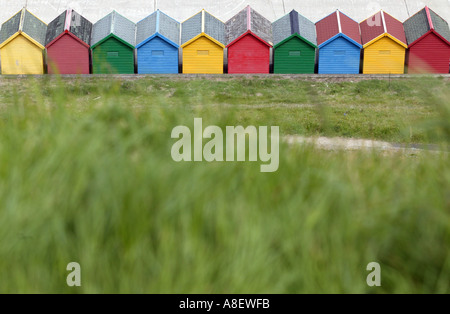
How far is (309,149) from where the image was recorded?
120 inches

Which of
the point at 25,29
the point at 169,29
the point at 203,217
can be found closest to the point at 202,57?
the point at 169,29

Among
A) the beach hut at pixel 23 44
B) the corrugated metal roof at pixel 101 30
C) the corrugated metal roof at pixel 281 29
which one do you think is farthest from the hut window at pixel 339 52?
the beach hut at pixel 23 44

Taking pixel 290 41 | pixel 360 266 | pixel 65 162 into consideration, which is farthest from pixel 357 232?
pixel 290 41

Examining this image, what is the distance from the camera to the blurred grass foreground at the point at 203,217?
2164 mm

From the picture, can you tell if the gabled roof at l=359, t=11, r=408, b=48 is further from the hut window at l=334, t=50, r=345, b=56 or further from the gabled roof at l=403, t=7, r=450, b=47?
the hut window at l=334, t=50, r=345, b=56

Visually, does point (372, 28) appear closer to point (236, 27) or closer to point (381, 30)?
point (381, 30)

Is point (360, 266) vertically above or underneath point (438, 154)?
underneath

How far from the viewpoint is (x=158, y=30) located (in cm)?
1152

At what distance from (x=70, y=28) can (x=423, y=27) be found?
6385 mm

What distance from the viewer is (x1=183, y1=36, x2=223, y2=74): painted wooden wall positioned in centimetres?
1165
